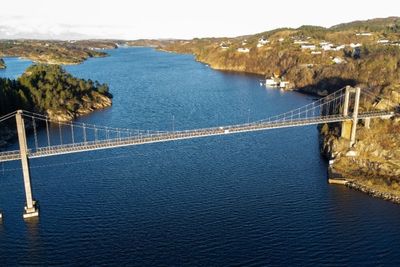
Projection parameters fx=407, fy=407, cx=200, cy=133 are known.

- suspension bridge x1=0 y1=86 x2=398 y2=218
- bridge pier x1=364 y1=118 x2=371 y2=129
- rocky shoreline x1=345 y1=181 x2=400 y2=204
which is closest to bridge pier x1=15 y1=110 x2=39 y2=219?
suspension bridge x1=0 y1=86 x2=398 y2=218

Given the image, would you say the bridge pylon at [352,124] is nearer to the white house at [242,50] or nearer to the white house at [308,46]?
the white house at [308,46]

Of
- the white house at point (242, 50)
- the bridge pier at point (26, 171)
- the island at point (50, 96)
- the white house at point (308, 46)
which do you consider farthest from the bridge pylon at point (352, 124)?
the white house at point (242, 50)

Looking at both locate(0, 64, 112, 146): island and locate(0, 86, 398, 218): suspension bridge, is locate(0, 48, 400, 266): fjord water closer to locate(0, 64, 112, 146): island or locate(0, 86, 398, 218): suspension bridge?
locate(0, 86, 398, 218): suspension bridge

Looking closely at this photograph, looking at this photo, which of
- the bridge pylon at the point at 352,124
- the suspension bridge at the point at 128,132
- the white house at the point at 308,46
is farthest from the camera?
the white house at the point at 308,46

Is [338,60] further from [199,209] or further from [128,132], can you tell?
[199,209]

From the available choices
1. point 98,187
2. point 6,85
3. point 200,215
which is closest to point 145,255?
point 200,215

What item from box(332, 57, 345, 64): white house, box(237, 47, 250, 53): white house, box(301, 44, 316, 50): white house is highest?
box(301, 44, 316, 50): white house

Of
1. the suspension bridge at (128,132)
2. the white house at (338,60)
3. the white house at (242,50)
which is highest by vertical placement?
the white house at (242,50)

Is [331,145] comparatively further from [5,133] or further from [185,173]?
[5,133]

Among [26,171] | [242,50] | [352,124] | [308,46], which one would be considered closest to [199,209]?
[26,171]
